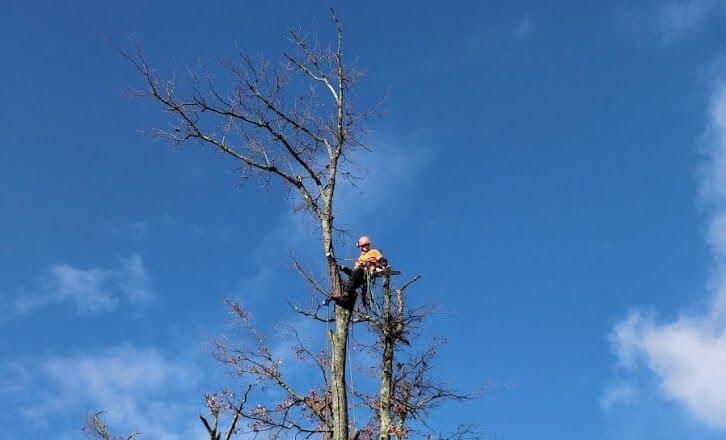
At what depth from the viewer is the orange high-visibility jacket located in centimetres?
865

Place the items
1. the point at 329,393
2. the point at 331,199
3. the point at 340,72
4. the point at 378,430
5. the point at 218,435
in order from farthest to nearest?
the point at 378,430
the point at 340,72
the point at 331,199
the point at 329,393
the point at 218,435

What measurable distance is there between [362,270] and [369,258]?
0.74 feet

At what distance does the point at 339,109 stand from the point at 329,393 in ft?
10.7

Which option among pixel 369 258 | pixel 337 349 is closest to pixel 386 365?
pixel 369 258

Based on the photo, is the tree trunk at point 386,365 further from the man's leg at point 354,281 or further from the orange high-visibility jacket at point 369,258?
the man's leg at point 354,281

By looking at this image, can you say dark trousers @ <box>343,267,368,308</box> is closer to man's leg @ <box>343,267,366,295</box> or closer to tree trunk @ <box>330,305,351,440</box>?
man's leg @ <box>343,267,366,295</box>

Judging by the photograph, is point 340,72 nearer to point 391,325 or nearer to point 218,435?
point 218,435

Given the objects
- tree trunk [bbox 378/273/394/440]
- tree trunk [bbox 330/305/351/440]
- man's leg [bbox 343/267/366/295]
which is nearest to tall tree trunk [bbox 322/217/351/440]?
tree trunk [bbox 330/305/351/440]

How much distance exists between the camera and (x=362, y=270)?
8562mm

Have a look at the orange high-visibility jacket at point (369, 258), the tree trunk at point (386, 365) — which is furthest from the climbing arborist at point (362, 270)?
the tree trunk at point (386, 365)

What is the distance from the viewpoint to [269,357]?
12.2 meters

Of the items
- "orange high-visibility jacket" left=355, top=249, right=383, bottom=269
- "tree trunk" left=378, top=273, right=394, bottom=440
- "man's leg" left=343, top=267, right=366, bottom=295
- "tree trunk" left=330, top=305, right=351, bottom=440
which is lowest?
"tree trunk" left=330, top=305, right=351, bottom=440

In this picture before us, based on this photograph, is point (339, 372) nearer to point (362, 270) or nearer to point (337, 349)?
point (337, 349)

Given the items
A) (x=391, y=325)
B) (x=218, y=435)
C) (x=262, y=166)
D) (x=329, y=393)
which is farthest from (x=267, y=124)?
(x=391, y=325)
